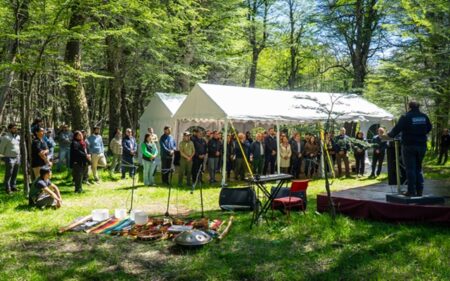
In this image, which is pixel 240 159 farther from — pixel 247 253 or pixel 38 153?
pixel 247 253

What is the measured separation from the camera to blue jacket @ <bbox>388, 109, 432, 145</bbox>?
6.26 metres

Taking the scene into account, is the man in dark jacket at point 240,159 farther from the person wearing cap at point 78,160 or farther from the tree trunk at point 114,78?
the tree trunk at point 114,78

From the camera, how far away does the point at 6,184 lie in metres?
9.13


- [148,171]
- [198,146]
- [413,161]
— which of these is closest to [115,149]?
[148,171]

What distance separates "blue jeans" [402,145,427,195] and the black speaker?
106 inches

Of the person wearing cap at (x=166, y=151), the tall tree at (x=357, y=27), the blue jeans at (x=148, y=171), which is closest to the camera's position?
the blue jeans at (x=148, y=171)

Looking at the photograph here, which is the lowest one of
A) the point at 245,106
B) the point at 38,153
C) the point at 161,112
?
the point at 38,153

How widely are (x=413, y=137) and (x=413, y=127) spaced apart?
0.16 meters

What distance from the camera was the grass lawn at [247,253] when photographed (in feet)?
14.7

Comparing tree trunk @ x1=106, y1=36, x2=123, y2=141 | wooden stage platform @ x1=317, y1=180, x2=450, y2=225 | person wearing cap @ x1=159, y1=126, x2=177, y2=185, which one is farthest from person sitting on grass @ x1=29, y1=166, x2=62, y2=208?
tree trunk @ x1=106, y1=36, x2=123, y2=141

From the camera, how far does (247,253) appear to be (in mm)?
5191

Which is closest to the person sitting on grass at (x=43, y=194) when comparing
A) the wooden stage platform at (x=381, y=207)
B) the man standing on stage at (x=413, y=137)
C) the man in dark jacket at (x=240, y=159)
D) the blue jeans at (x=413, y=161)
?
the wooden stage platform at (x=381, y=207)

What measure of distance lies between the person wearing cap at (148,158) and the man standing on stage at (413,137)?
6291 mm

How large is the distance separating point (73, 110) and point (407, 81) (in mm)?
11377
